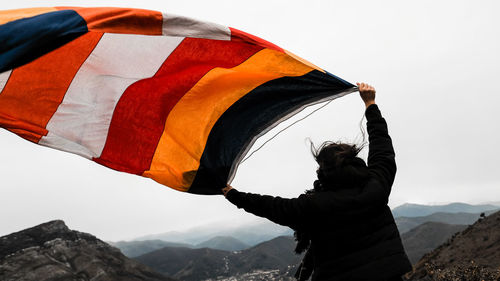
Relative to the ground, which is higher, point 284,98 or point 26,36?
point 26,36

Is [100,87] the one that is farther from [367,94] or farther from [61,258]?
[61,258]

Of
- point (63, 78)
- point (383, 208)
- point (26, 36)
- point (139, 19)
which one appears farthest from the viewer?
point (63, 78)

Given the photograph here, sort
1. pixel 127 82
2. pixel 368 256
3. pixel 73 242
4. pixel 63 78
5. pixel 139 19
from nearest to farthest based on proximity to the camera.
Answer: pixel 368 256
pixel 139 19
pixel 63 78
pixel 127 82
pixel 73 242

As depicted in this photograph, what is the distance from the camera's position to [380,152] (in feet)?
6.83

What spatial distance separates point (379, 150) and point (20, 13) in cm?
271

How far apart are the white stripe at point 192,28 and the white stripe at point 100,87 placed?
205 mm

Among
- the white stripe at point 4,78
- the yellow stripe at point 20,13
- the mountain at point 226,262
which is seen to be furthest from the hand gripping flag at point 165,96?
the mountain at point 226,262

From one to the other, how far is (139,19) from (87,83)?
943 millimetres

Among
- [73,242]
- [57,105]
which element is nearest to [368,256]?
[57,105]

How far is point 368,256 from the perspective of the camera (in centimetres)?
178

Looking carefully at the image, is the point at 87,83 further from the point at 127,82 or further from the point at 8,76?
the point at 8,76

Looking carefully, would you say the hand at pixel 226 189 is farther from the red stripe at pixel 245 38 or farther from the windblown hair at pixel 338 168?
the red stripe at pixel 245 38

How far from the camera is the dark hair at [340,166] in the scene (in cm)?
190

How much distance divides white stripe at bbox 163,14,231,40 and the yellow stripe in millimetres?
872
